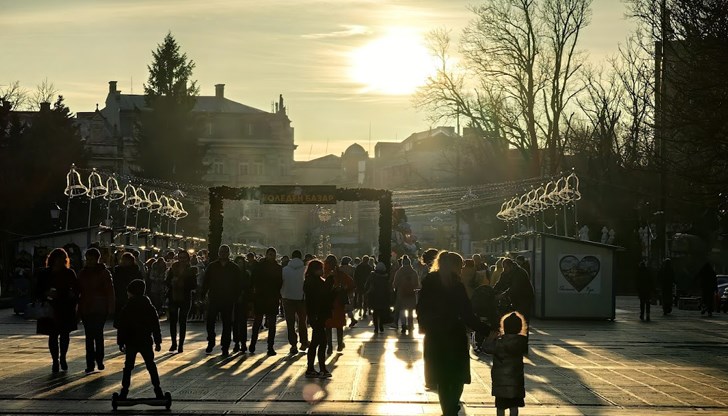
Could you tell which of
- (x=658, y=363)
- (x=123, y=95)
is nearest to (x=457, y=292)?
(x=658, y=363)

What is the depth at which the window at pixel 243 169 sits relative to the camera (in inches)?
5172

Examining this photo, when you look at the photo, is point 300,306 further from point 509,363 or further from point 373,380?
point 509,363

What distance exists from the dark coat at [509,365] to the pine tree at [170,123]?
3013 inches

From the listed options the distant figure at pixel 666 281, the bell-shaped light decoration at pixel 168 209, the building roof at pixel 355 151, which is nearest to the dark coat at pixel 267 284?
the distant figure at pixel 666 281

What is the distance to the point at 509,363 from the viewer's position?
12.6 m

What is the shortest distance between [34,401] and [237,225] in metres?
101

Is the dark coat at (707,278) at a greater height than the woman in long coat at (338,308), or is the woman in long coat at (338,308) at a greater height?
the dark coat at (707,278)

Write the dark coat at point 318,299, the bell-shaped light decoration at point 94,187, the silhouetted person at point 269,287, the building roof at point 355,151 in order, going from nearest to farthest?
the dark coat at point 318,299 → the silhouetted person at point 269,287 → the bell-shaped light decoration at point 94,187 → the building roof at point 355,151

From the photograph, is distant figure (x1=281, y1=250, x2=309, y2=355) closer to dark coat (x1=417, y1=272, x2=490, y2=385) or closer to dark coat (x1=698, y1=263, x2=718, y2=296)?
dark coat (x1=417, y1=272, x2=490, y2=385)

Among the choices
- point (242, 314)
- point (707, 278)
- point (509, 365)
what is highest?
point (707, 278)

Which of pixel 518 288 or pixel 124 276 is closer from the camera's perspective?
pixel 124 276

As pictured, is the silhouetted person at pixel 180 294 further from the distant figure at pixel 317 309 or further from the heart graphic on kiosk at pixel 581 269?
the heart graphic on kiosk at pixel 581 269

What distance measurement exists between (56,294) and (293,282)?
16.4ft

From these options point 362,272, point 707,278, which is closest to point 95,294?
point 362,272
